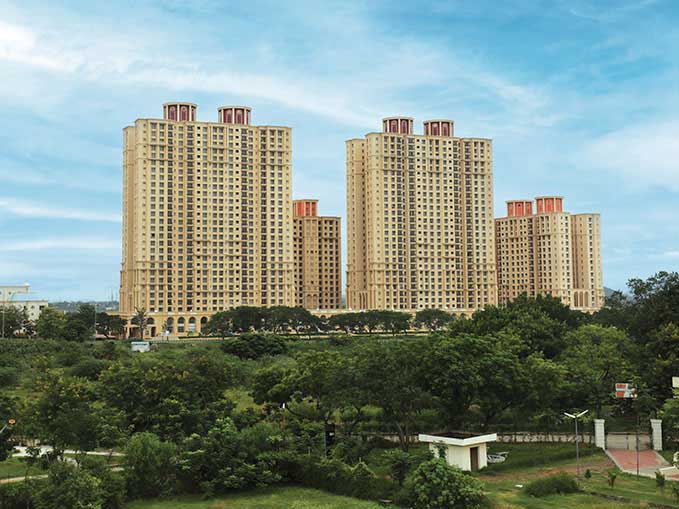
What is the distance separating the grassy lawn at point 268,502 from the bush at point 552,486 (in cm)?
603

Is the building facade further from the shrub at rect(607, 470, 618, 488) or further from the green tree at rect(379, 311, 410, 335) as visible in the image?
the shrub at rect(607, 470, 618, 488)

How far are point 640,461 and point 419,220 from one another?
84239 mm

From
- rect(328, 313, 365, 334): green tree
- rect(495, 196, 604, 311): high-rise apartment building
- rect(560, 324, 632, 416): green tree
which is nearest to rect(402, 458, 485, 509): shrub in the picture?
rect(560, 324, 632, 416): green tree

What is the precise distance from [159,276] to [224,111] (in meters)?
25.5

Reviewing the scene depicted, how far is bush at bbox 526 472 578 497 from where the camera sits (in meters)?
29.0

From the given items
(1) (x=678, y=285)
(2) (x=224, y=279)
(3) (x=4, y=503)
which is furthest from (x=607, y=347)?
(2) (x=224, y=279)

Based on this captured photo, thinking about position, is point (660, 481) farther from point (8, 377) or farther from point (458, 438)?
point (8, 377)

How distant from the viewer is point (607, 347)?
41.9 meters

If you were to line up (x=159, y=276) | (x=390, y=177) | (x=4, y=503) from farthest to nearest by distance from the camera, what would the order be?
(x=390, y=177), (x=159, y=276), (x=4, y=503)

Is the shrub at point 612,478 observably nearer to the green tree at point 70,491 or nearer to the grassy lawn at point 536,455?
the grassy lawn at point 536,455

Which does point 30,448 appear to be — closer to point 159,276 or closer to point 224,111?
point 159,276

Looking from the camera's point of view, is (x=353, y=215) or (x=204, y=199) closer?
(x=204, y=199)

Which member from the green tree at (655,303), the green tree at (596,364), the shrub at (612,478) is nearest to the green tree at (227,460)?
the shrub at (612,478)

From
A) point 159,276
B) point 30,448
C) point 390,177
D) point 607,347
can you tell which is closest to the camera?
point 30,448
